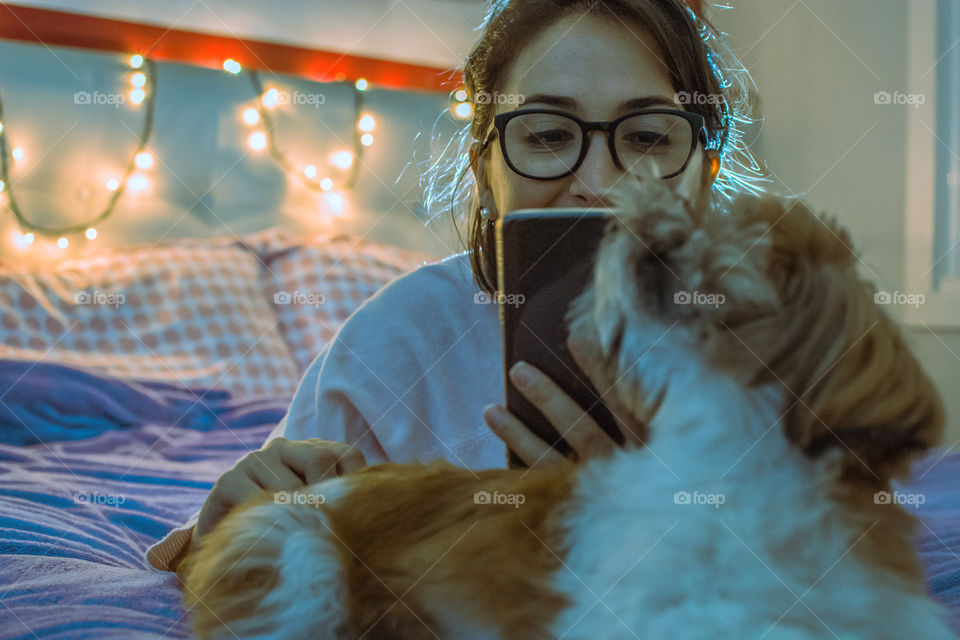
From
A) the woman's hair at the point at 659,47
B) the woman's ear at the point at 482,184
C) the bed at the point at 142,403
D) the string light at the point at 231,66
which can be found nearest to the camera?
the bed at the point at 142,403

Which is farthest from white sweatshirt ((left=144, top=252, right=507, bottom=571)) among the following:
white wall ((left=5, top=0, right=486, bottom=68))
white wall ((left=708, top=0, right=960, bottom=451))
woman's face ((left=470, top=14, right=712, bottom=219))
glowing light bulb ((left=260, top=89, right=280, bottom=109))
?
glowing light bulb ((left=260, top=89, right=280, bottom=109))

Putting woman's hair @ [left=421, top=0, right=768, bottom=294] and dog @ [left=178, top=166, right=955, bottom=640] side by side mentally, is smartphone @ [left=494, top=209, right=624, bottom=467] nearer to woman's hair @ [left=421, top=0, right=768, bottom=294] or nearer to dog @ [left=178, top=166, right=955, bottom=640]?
dog @ [left=178, top=166, right=955, bottom=640]

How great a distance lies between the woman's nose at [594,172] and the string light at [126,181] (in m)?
2.67

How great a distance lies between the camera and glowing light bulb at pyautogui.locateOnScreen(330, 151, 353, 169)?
3607 mm

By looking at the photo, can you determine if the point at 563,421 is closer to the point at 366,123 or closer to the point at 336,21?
the point at 366,123

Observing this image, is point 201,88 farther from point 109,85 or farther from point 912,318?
point 912,318

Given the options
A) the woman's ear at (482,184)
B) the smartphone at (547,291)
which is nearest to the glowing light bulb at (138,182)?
the woman's ear at (482,184)

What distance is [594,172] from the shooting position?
1169 mm

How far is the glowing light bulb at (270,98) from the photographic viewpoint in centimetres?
346

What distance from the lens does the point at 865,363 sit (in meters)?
0.64

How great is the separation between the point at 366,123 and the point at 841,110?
2.17m

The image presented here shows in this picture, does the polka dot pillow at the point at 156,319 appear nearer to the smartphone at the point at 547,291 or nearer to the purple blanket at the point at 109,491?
the purple blanket at the point at 109,491

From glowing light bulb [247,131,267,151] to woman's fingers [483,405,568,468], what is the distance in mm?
2929

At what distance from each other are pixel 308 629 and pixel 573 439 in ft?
1.15
